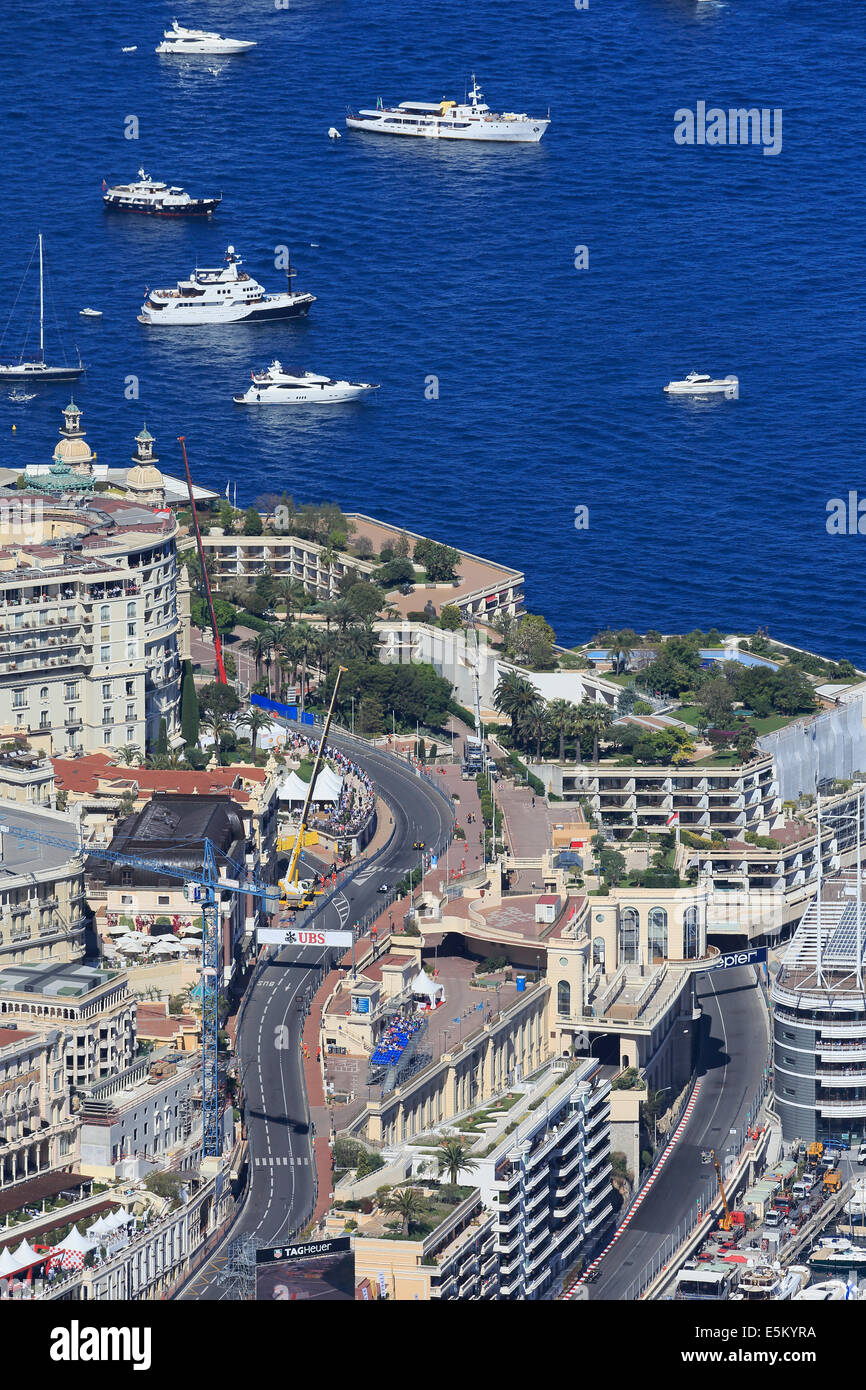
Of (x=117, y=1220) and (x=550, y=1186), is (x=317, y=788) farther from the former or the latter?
(x=117, y=1220)

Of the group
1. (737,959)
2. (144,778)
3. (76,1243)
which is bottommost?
(737,959)

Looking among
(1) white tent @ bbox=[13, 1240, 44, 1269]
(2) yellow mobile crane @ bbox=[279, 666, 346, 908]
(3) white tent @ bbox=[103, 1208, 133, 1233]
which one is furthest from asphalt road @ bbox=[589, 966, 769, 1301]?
(1) white tent @ bbox=[13, 1240, 44, 1269]

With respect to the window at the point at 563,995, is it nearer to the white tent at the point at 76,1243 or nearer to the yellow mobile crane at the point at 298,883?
the yellow mobile crane at the point at 298,883

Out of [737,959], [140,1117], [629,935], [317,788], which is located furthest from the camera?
[317,788]

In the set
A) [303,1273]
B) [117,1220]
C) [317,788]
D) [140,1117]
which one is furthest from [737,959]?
[303,1273]

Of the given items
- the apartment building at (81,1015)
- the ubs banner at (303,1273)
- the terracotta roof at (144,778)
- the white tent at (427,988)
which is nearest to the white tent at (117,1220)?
the ubs banner at (303,1273)
